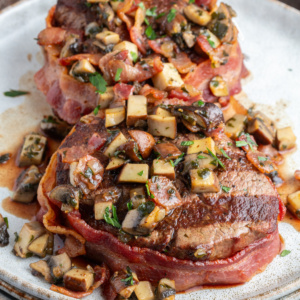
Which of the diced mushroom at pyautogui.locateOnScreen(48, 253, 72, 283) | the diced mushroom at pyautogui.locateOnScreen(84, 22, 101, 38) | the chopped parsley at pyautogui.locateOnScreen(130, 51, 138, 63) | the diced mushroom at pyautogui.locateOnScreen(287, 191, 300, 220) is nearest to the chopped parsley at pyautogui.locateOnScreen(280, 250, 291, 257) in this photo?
the diced mushroom at pyautogui.locateOnScreen(287, 191, 300, 220)

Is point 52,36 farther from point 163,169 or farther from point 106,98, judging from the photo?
point 163,169

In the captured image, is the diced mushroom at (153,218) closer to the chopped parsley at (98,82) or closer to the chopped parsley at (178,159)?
the chopped parsley at (178,159)

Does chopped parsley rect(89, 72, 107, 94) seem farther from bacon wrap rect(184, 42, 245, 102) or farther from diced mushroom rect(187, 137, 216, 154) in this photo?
diced mushroom rect(187, 137, 216, 154)

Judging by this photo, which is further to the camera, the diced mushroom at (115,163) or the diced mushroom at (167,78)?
the diced mushroom at (167,78)

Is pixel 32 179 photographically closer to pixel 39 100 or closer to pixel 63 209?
pixel 63 209

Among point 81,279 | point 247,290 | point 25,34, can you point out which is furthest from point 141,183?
point 25,34

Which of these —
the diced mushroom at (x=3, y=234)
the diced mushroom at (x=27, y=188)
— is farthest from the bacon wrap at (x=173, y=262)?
the diced mushroom at (x=27, y=188)

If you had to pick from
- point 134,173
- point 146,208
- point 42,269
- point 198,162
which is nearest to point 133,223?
point 146,208
